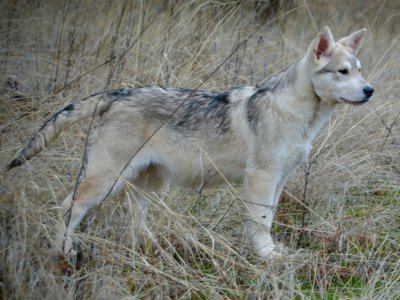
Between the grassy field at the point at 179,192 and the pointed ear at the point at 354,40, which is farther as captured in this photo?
the pointed ear at the point at 354,40

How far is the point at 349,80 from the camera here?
16.9ft

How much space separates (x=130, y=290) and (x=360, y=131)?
3724mm

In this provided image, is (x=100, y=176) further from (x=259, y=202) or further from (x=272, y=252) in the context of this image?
(x=272, y=252)

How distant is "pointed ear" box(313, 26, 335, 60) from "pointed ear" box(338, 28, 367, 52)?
242 mm

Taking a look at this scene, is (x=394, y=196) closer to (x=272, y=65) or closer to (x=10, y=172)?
(x=272, y=65)

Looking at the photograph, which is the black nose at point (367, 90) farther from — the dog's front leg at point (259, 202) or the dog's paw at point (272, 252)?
the dog's paw at point (272, 252)

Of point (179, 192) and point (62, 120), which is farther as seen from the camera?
point (179, 192)

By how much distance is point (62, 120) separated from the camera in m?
5.18

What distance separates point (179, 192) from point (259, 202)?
1011 millimetres

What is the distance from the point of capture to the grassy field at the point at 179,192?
166 inches

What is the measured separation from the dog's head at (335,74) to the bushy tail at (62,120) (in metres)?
1.62

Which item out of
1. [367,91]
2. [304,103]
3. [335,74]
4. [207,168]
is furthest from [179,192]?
[367,91]

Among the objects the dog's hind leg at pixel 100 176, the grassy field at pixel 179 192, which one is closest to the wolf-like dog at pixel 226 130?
the dog's hind leg at pixel 100 176

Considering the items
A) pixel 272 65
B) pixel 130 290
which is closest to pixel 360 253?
pixel 130 290
